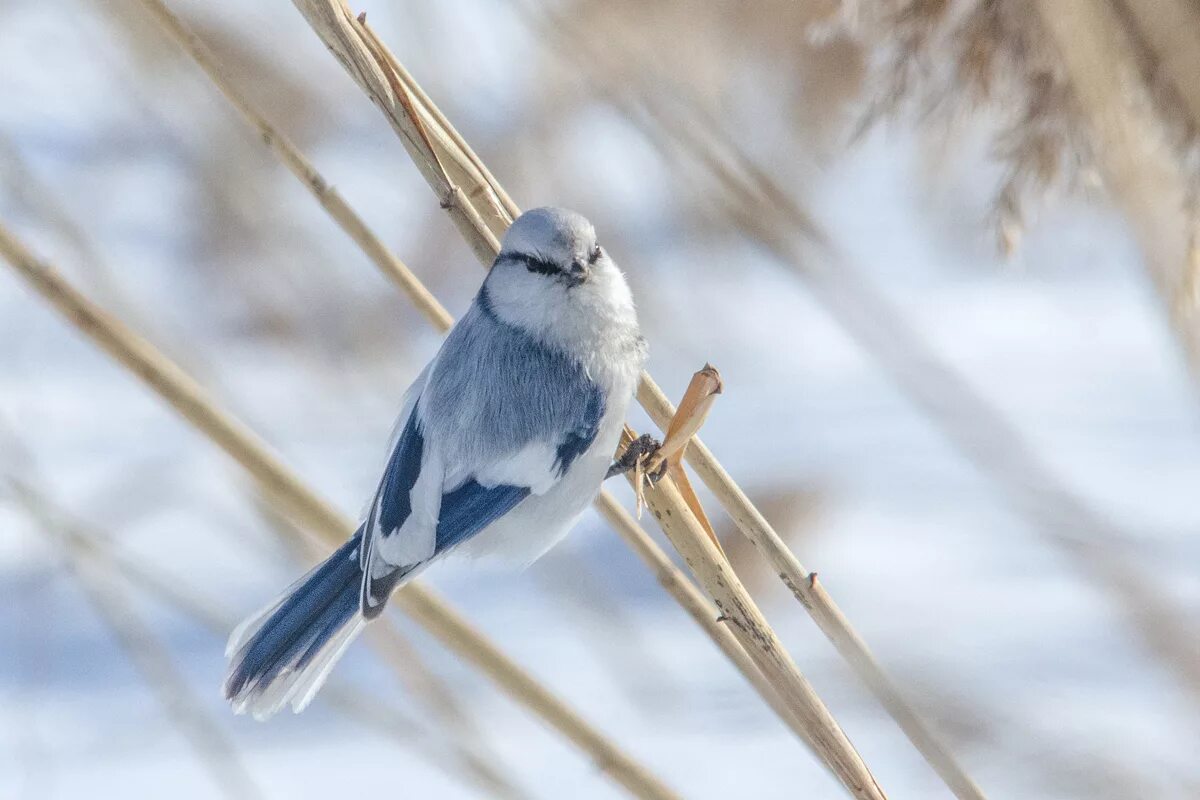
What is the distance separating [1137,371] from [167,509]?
1612mm

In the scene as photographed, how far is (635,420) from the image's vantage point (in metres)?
1.70

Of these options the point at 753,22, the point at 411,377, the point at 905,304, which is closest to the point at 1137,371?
the point at 905,304

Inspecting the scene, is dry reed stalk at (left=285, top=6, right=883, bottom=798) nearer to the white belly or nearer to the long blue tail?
the white belly

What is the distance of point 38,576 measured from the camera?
4.43ft

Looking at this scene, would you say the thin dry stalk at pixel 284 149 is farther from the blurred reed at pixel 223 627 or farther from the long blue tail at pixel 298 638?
the blurred reed at pixel 223 627

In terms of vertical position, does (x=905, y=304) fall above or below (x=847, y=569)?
above

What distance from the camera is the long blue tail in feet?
3.06

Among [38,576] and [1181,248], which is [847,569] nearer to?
[1181,248]

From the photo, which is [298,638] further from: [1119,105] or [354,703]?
[1119,105]

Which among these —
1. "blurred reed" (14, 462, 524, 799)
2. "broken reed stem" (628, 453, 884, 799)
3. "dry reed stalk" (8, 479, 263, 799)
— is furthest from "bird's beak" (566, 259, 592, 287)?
"dry reed stalk" (8, 479, 263, 799)

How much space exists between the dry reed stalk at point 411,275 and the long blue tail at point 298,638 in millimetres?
58

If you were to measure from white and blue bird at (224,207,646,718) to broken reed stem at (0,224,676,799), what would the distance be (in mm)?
56

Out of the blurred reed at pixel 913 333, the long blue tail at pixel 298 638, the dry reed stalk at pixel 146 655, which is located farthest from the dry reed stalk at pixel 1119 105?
the dry reed stalk at pixel 146 655

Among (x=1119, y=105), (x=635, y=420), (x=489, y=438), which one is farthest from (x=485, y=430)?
(x=635, y=420)
